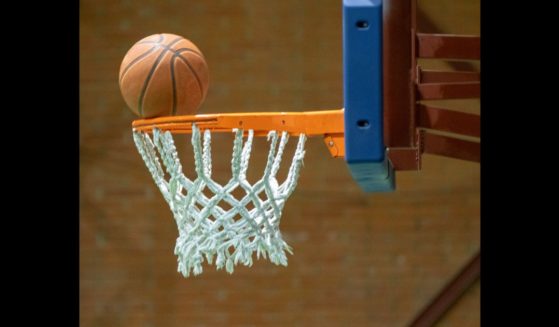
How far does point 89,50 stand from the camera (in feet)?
21.1

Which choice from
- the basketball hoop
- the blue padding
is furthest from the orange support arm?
the blue padding

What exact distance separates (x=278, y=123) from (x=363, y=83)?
503 millimetres

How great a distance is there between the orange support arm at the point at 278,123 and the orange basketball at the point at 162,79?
0.32 ft

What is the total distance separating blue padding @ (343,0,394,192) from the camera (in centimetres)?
292

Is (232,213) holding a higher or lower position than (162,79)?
lower

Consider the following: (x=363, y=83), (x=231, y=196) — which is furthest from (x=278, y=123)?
(x=363, y=83)

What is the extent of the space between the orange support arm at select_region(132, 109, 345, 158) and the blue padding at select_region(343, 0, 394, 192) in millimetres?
202

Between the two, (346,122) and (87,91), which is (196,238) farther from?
(87,91)

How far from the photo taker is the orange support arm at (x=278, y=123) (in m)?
3.19

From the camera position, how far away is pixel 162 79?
3672 millimetres

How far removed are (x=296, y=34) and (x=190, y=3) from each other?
75 centimetres

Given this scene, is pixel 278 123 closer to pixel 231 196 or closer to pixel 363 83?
pixel 231 196

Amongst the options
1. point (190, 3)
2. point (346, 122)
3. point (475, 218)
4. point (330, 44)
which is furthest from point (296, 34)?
point (346, 122)

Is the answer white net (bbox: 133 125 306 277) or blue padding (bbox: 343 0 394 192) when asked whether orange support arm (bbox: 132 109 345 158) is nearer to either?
white net (bbox: 133 125 306 277)
